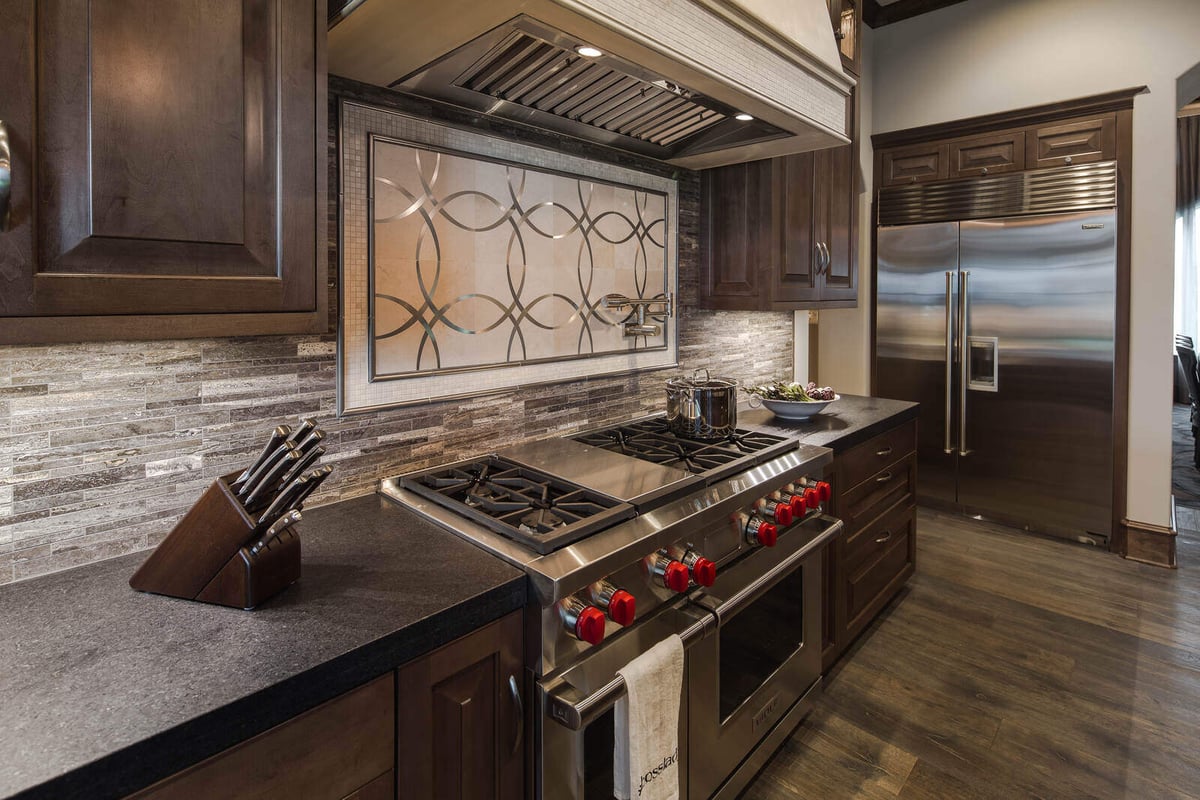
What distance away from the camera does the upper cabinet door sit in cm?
78

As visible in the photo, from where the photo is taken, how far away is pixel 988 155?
366 cm

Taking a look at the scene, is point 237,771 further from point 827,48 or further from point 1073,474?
point 1073,474

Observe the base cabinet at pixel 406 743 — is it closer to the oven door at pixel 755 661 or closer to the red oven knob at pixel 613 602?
the red oven knob at pixel 613 602

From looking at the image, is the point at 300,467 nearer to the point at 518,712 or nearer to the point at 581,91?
the point at 518,712

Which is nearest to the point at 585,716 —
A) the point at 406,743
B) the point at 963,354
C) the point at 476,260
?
the point at 406,743

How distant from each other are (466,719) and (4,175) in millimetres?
980

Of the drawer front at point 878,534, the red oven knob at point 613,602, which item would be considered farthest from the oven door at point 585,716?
the drawer front at point 878,534

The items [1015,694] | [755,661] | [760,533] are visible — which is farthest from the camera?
[1015,694]

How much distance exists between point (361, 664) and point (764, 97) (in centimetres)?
168

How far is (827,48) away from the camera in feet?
6.53

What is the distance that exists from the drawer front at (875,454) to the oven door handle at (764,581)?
0.25m

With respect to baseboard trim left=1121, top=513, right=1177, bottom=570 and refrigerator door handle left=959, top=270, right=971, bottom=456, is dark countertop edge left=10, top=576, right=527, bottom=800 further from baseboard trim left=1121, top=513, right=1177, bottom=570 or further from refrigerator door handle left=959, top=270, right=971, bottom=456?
baseboard trim left=1121, top=513, right=1177, bottom=570

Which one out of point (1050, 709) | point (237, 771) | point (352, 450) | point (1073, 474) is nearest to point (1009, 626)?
point (1050, 709)

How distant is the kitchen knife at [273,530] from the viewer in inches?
37.9
